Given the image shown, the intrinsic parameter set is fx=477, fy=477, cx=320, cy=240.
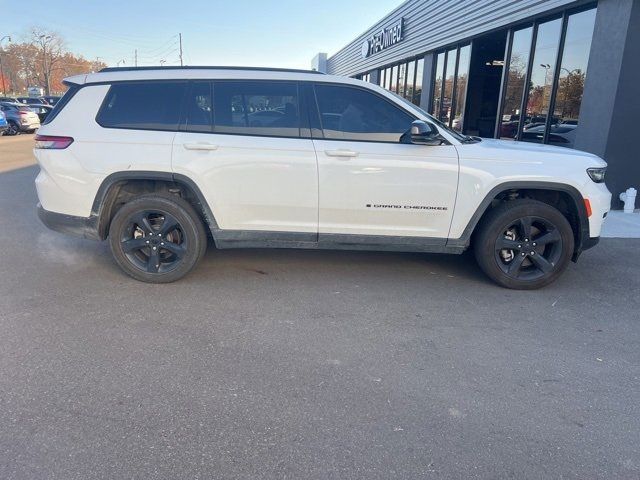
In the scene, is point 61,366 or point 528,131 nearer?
point 61,366

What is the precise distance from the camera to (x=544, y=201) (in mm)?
4648

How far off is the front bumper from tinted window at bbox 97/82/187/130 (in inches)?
36.1

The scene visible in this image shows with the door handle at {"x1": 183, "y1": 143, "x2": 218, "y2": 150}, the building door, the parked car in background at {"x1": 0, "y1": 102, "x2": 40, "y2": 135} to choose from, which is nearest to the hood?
the door handle at {"x1": 183, "y1": 143, "x2": 218, "y2": 150}

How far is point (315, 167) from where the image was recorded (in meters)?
4.29

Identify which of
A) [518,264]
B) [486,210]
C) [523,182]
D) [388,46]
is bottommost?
[518,264]

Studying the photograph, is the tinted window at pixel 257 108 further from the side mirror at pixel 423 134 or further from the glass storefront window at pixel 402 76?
the glass storefront window at pixel 402 76

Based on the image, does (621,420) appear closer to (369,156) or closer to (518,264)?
(518,264)

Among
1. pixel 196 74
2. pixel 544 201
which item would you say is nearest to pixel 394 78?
pixel 544 201

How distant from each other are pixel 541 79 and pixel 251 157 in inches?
298

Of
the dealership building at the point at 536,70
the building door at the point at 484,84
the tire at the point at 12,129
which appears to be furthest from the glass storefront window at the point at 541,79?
the tire at the point at 12,129

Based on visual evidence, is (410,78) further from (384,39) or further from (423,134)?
(423,134)

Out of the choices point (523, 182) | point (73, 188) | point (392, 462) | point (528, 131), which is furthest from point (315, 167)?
point (528, 131)

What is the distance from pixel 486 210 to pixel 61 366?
376 centimetres

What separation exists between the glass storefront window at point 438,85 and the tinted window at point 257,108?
440 inches
